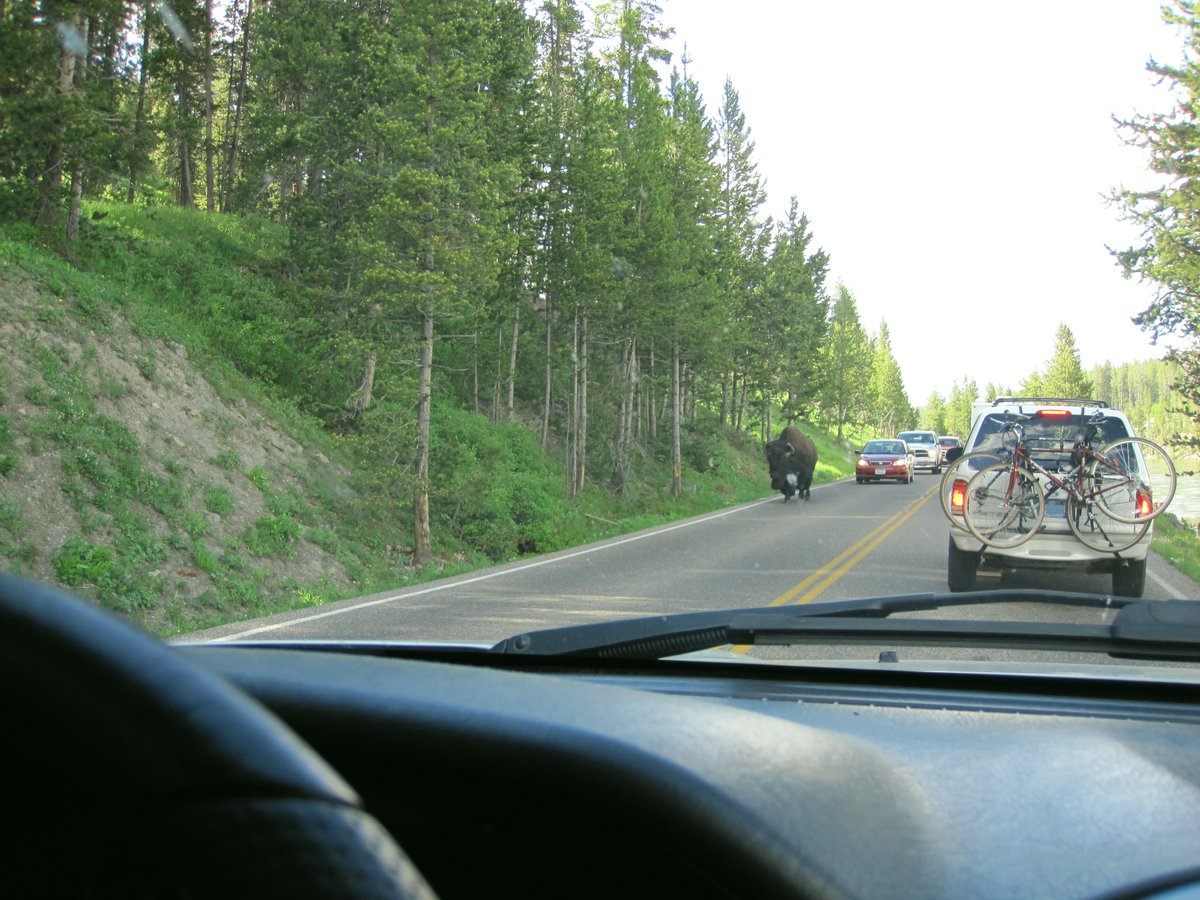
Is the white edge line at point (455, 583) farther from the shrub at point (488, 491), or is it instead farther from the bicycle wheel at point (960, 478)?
the bicycle wheel at point (960, 478)

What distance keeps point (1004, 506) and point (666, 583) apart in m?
4.15

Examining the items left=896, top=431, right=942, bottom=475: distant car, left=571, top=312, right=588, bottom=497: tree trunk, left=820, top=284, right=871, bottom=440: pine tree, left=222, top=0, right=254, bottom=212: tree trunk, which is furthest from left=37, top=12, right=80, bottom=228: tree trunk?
left=820, top=284, right=871, bottom=440: pine tree

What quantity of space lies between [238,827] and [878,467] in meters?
42.5

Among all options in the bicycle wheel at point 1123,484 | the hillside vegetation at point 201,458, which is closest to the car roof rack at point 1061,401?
the bicycle wheel at point 1123,484

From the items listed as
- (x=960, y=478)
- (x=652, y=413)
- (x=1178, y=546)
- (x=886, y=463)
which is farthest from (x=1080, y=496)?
(x=652, y=413)

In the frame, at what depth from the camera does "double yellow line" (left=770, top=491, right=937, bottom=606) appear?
37.7 ft

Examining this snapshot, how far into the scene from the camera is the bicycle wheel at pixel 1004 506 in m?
10.9

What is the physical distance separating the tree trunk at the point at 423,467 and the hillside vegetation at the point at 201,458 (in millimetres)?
307

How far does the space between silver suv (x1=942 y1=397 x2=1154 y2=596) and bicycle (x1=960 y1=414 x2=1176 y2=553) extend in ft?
0.37

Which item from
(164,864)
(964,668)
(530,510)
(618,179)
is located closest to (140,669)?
(164,864)

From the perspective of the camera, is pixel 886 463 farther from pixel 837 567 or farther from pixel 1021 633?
pixel 1021 633

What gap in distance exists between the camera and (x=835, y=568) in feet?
46.6

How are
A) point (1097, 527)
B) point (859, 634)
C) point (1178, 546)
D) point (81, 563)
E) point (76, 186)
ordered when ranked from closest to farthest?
point (859, 634), point (1097, 527), point (81, 563), point (1178, 546), point (76, 186)

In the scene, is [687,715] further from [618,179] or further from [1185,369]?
[1185,369]
